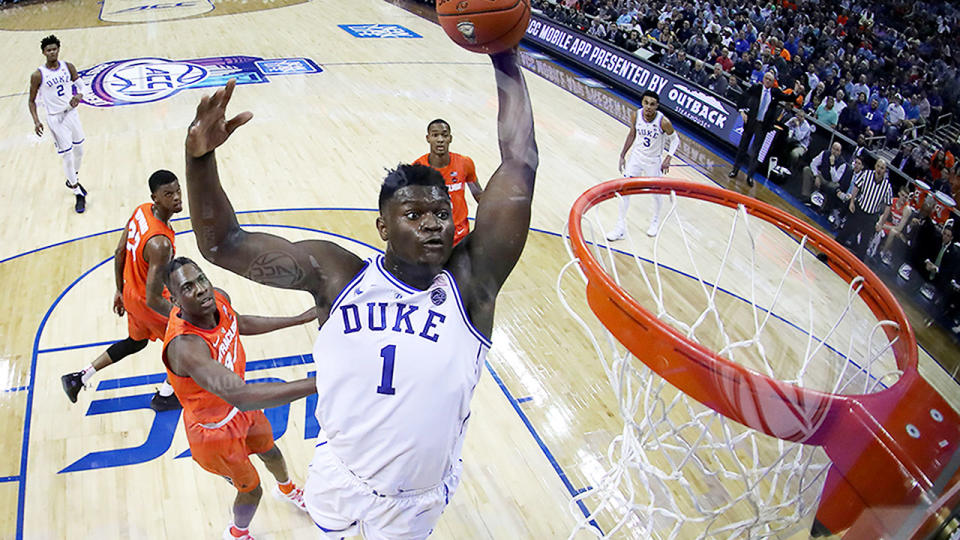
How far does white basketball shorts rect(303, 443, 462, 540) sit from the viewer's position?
1.53 m

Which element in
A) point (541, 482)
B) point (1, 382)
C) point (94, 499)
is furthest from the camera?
point (1, 382)

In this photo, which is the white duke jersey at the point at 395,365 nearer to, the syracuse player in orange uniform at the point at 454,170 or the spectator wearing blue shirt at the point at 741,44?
the syracuse player in orange uniform at the point at 454,170

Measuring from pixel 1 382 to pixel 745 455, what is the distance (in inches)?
127

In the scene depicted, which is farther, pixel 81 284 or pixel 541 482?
pixel 81 284

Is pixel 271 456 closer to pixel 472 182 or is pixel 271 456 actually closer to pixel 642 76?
pixel 472 182

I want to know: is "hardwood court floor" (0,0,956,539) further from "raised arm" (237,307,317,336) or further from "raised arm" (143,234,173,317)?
"raised arm" (143,234,173,317)

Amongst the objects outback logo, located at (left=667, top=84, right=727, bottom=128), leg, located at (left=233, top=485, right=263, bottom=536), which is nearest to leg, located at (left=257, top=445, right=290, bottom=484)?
leg, located at (left=233, top=485, right=263, bottom=536)

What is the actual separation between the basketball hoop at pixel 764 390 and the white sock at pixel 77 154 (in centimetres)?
330

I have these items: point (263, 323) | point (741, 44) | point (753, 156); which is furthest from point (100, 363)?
point (741, 44)

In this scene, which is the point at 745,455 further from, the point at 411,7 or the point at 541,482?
the point at 411,7

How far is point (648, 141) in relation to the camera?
451 cm

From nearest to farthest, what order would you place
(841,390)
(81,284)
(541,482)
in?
1. (841,390)
2. (541,482)
3. (81,284)

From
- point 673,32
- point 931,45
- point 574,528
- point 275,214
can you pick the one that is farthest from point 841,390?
point 673,32

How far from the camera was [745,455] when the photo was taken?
2207 millimetres
